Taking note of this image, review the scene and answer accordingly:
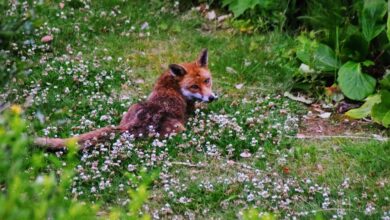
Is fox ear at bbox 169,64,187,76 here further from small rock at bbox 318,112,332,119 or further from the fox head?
small rock at bbox 318,112,332,119

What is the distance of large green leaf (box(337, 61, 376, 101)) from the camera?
7.70m

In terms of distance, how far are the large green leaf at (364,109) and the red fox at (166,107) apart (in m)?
1.38

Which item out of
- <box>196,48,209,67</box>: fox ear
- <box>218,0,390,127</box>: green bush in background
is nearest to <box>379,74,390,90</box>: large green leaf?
<box>218,0,390,127</box>: green bush in background

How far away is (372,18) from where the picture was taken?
7.79m

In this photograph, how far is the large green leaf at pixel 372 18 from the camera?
7.77m

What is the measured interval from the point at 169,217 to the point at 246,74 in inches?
130

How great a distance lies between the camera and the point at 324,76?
8.16m

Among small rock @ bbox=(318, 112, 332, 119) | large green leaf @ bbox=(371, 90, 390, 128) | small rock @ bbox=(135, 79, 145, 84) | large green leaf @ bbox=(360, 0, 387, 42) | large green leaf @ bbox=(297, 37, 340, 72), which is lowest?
small rock @ bbox=(318, 112, 332, 119)

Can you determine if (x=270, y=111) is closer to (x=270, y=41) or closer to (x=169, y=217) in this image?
(x=270, y=41)

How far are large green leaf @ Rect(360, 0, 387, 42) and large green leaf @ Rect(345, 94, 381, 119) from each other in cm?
70

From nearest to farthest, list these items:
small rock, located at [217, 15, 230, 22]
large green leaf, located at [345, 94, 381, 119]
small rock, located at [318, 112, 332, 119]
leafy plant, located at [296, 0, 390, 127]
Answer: large green leaf, located at [345, 94, 381, 119] < small rock, located at [318, 112, 332, 119] < leafy plant, located at [296, 0, 390, 127] < small rock, located at [217, 15, 230, 22]

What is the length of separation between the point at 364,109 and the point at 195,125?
67.1 inches

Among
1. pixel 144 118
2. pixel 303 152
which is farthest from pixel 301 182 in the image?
pixel 144 118

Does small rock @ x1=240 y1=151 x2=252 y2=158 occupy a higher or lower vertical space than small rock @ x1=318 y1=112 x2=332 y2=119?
higher
